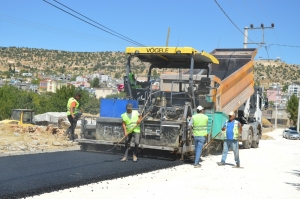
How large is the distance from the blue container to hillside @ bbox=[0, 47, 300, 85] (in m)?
99.6

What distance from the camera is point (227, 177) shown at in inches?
306

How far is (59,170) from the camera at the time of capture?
707 cm

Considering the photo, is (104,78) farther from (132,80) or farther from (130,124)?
(130,124)

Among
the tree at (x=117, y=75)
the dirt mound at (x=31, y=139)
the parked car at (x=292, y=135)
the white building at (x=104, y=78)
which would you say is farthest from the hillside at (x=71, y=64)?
the dirt mound at (x=31, y=139)

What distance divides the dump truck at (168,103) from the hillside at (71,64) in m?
98.5

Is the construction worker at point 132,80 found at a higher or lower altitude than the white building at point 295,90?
lower

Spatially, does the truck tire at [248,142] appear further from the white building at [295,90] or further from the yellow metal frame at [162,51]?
the white building at [295,90]

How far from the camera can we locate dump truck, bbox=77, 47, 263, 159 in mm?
8945

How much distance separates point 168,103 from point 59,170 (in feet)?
11.3

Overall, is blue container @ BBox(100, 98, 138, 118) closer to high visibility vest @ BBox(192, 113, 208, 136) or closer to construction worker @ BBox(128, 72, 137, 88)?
construction worker @ BBox(128, 72, 137, 88)

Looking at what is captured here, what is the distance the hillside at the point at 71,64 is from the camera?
11331cm

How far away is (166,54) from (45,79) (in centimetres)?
10364

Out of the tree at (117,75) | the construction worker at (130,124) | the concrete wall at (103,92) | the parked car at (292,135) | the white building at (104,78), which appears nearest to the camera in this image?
the construction worker at (130,124)

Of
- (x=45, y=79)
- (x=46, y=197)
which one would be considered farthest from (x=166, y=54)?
(x=45, y=79)
